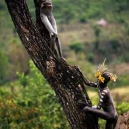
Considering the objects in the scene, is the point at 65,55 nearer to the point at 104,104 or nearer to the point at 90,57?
the point at 90,57

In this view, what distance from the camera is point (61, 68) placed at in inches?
245

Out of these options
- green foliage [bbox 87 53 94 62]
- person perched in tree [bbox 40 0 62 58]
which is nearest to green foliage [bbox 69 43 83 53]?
green foliage [bbox 87 53 94 62]

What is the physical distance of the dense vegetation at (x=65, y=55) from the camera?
13.0m

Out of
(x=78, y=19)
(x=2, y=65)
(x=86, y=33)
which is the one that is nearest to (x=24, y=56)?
(x=2, y=65)

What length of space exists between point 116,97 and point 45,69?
17498 millimetres

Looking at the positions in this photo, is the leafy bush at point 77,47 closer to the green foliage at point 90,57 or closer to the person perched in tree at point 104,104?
the green foliage at point 90,57

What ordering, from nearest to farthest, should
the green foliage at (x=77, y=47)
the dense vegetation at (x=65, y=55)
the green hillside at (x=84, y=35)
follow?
the dense vegetation at (x=65, y=55)
the green hillside at (x=84, y=35)
the green foliage at (x=77, y=47)

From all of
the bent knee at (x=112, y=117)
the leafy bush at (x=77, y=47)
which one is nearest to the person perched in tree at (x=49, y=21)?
the bent knee at (x=112, y=117)

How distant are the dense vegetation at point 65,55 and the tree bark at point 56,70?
640 cm

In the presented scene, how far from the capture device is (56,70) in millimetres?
6207

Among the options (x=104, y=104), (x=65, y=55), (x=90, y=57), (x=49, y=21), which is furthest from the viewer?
(x=90, y=57)

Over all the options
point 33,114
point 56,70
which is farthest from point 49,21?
point 33,114

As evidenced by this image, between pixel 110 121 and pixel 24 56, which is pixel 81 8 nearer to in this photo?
pixel 24 56

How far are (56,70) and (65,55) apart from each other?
112 ft
